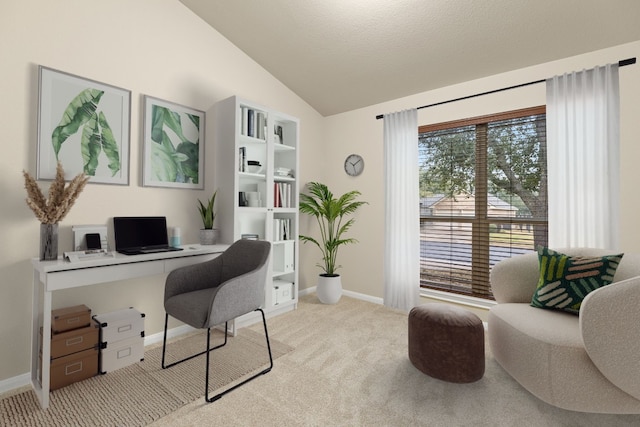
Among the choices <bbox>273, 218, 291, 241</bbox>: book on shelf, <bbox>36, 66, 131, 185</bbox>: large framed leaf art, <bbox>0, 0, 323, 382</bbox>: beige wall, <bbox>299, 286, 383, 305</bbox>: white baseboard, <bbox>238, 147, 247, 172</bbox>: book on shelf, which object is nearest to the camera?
<bbox>0, 0, 323, 382</bbox>: beige wall

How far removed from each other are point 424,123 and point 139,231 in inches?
118

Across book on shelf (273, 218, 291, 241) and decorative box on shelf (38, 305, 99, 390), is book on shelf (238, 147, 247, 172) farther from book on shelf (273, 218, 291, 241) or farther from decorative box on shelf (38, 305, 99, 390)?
decorative box on shelf (38, 305, 99, 390)

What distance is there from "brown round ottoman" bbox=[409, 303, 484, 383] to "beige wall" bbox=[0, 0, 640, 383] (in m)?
1.52

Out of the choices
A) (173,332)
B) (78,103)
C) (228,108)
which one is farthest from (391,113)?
(173,332)

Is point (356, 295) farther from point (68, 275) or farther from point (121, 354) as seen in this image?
point (68, 275)

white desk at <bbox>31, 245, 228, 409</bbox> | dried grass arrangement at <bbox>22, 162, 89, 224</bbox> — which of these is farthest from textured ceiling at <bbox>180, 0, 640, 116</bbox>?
white desk at <bbox>31, 245, 228, 409</bbox>

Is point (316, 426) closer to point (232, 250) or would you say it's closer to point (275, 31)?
point (232, 250)

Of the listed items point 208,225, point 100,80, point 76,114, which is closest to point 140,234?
point 208,225

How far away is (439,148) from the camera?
3.38m

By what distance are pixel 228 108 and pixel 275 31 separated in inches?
33.3

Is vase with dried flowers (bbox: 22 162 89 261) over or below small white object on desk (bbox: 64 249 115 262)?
over

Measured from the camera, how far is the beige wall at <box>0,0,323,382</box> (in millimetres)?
1944

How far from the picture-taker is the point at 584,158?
2.41m

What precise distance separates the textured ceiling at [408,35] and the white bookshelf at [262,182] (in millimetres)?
694
